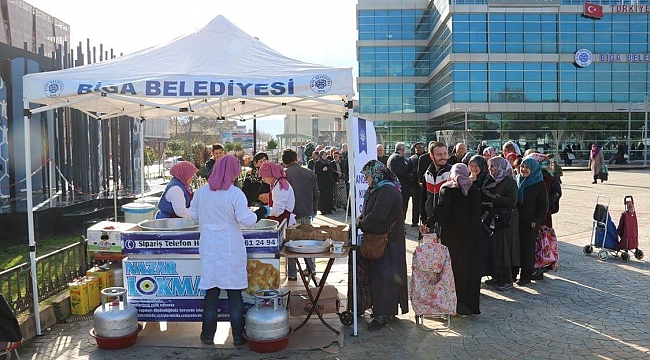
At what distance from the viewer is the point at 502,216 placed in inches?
275

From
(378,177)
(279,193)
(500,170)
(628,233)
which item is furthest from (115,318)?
(628,233)

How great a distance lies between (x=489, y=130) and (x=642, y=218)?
114ft

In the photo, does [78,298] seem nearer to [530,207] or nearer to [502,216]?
[502,216]

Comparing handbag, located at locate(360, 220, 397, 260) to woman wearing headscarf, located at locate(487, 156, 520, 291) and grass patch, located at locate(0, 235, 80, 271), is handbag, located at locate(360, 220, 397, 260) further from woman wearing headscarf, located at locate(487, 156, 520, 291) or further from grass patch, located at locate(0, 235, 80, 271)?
grass patch, located at locate(0, 235, 80, 271)

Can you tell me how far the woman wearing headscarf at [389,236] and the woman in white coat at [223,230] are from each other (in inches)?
49.2

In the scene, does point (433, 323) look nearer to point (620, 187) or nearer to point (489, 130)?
point (620, 187)

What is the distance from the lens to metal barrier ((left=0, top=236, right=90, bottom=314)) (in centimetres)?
571

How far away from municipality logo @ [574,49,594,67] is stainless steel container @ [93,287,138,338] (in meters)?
47.3

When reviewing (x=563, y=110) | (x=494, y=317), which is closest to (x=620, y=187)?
(x=494, y=317)

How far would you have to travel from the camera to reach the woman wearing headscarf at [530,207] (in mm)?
7332

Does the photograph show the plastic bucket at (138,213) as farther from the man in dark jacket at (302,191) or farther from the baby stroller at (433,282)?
the baby stroller at (433,282)

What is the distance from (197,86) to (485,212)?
3.86 meters

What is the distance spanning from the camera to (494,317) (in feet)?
20.7

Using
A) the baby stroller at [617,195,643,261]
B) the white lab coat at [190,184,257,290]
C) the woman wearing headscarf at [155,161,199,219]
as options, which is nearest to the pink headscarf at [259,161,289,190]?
the woman wearing headscarf at [155,161,199,219]
